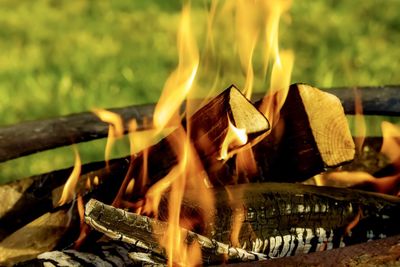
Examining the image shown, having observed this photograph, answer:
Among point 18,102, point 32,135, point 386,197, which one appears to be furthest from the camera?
point 18,102

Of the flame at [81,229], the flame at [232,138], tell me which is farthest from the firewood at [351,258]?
the flame at [81,229]

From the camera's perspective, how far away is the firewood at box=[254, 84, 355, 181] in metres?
Answer: 2.25

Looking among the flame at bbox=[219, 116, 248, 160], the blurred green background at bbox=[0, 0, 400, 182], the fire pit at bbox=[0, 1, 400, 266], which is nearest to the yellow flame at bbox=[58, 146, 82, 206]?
the fire pit at bbox=[0, 1, 400, 266]

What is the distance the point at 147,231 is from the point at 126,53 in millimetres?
3336

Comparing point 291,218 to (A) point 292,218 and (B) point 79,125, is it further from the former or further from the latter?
(B) point 79,125

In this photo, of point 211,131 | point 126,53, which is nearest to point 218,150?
point 211,131

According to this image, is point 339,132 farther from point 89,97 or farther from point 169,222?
point 89,97

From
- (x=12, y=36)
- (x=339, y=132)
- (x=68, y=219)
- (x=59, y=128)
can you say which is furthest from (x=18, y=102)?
(x=339, y=132)

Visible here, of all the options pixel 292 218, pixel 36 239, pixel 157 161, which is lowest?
pixel 36 239

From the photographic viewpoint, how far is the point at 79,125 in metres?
2.72

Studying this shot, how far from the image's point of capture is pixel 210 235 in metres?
2.00

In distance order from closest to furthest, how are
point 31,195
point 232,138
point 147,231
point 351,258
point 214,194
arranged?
point 351,258, point 147,231, point 232,138, point 214,194, point 31,195

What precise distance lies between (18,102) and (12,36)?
91cm

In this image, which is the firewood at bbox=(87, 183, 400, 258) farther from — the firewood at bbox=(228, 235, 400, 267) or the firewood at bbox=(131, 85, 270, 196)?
the firewood at bbox=(228, 235, 400, 267)
